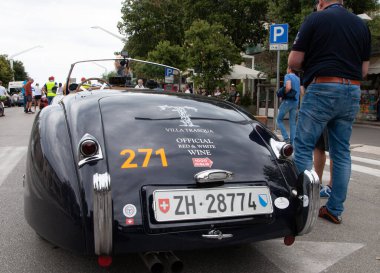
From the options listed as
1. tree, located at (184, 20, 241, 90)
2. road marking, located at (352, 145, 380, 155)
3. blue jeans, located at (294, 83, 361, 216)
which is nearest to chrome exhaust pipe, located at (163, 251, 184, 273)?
blue jeans, located at (294, 83, 361, 216)

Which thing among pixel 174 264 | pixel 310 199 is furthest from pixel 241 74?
pixel 174 264

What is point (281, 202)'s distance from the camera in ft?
8.00

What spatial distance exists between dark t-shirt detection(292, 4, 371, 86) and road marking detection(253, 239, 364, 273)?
1339mm

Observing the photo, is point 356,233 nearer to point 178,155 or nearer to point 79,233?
point 178,155

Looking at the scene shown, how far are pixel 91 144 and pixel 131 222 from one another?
0.50 meters

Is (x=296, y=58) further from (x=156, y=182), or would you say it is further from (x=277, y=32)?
(x=277, y=32)

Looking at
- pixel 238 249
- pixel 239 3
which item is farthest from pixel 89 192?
pixel 239 3

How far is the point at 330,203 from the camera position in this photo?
3621 mm

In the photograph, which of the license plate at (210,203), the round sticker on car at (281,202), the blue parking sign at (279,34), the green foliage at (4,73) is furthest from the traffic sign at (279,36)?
the green foliage at (4,73)

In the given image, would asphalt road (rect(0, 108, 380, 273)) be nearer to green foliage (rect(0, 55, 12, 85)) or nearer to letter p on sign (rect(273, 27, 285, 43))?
Answer: letter p on sign (rect(273, 27, 285, 43))

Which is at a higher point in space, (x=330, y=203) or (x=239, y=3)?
(x=239, y=3)

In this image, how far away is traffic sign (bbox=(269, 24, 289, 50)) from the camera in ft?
29.9

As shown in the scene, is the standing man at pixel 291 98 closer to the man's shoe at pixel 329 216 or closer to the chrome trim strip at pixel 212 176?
the man's shoe at pixel 329 216

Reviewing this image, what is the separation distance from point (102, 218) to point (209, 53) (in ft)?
56.1
